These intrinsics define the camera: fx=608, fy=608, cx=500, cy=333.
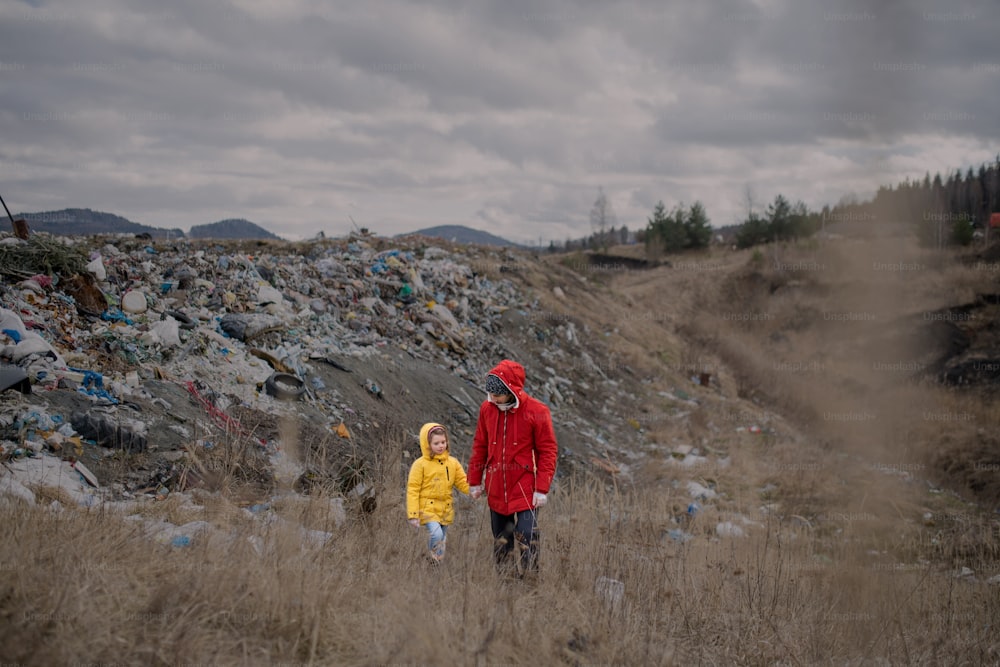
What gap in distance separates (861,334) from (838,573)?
18.5 metres

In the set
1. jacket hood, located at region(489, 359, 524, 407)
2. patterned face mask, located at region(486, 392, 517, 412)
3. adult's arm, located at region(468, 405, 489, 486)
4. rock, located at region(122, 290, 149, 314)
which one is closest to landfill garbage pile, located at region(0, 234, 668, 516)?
rock, located at region(122, 290, 149, 314)

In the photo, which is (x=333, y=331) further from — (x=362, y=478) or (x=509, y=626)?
(x=509, y=626)

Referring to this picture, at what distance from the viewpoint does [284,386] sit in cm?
599

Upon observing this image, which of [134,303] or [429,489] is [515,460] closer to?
[429,489]

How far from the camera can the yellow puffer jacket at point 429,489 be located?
3.50 m

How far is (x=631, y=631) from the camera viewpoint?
2.74 meters

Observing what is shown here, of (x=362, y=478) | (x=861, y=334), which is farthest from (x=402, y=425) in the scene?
(x=861, y=334)

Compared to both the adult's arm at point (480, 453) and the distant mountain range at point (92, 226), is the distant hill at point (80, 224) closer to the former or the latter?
the distant mountain range at point (92, 226)

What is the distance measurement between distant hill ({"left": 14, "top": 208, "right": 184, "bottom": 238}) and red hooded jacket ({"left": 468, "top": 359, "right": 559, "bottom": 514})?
264 inches

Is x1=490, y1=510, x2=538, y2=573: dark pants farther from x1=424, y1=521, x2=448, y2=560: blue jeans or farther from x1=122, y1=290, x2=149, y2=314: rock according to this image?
x1=122, y1=290, x2=149, y2=314: rock

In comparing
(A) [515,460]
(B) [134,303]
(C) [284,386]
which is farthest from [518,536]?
(B) [134,303]

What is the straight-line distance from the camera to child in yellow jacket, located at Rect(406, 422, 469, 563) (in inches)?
137

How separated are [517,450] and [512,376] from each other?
1.42 ft

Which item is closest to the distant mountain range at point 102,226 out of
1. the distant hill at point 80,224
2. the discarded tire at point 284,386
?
the distant hill at point 80,224
